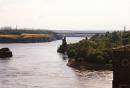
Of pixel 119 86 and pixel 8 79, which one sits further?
pixel 8 79

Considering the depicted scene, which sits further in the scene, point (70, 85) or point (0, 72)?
point (0, 72)

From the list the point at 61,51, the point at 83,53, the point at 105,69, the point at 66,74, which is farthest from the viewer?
the point at 61,51

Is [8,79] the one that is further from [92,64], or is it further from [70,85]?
[92,64]

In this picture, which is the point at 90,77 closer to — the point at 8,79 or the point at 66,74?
the point at 66,74

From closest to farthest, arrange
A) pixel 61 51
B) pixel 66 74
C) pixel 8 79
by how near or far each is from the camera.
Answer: pixel 8 79
pixel 66 74
pixel 61 51

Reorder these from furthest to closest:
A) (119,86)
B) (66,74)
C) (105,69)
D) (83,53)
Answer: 1. (83,53)
2. (105,69)
3. (66,74)
4. (119,86)

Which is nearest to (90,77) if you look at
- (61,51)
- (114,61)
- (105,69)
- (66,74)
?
(66,74)

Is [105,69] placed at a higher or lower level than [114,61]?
lower

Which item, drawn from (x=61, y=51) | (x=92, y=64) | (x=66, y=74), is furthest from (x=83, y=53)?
(x=61, y=51)

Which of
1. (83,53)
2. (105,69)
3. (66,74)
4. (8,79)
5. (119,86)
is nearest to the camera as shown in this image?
(119,86)
